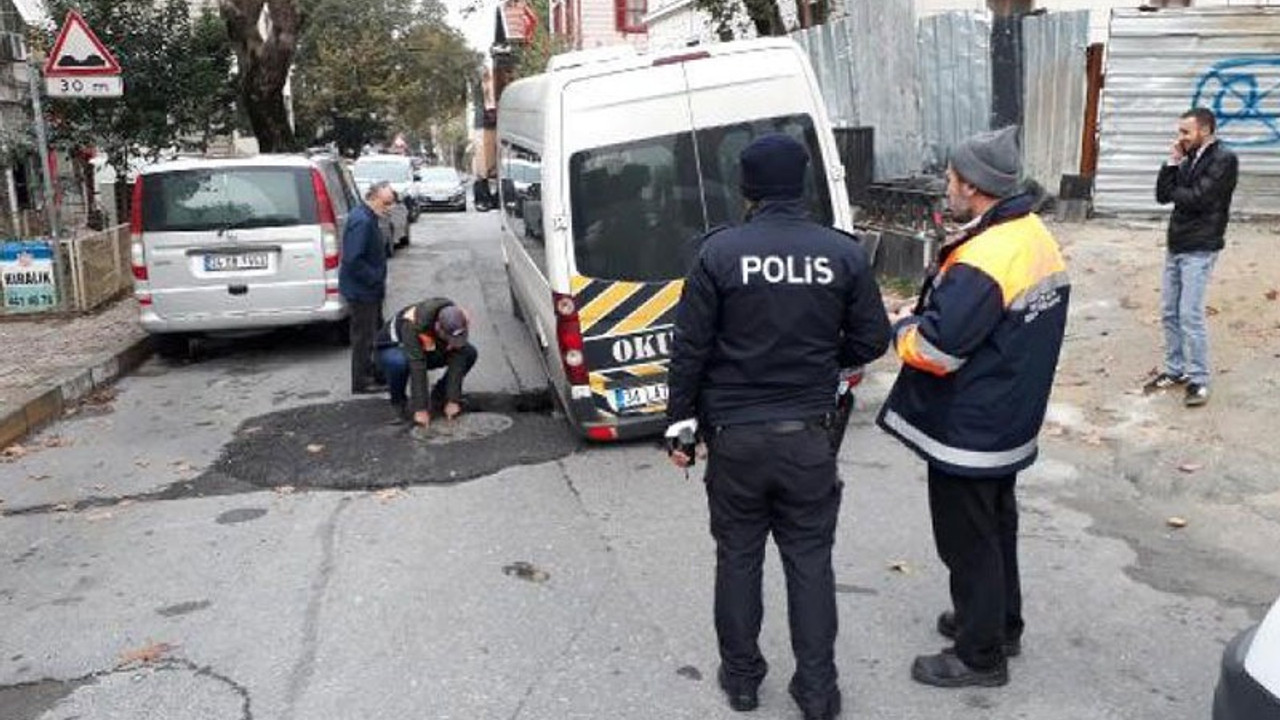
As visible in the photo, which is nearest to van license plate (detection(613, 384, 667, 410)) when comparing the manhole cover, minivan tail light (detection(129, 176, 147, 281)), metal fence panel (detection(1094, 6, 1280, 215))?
the manhole cover

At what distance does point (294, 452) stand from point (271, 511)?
119 cm

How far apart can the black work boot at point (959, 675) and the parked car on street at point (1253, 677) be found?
4.32ft

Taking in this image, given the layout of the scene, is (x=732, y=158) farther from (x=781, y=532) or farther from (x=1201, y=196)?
(x=781, y=532)

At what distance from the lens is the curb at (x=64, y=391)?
818 centimetres

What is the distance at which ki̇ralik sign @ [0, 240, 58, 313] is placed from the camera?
12438 mm

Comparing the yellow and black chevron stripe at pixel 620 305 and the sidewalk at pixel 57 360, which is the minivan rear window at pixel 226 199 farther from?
the yellow and black chevron stripe at pixel 620 305

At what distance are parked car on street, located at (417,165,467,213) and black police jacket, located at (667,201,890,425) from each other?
2762cm

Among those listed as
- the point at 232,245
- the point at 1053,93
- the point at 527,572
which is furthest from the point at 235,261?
the point at 1053,93

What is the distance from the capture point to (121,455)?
25.2 ft

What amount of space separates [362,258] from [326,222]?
151 cm

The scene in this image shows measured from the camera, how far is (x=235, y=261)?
10.2m

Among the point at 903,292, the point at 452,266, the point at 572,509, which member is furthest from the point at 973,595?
the point at 452,266

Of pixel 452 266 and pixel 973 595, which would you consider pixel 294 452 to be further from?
pixel 452 266

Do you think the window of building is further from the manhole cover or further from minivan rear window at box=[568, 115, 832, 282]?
minivan rear window at box=[568, 115, 832, 282]
